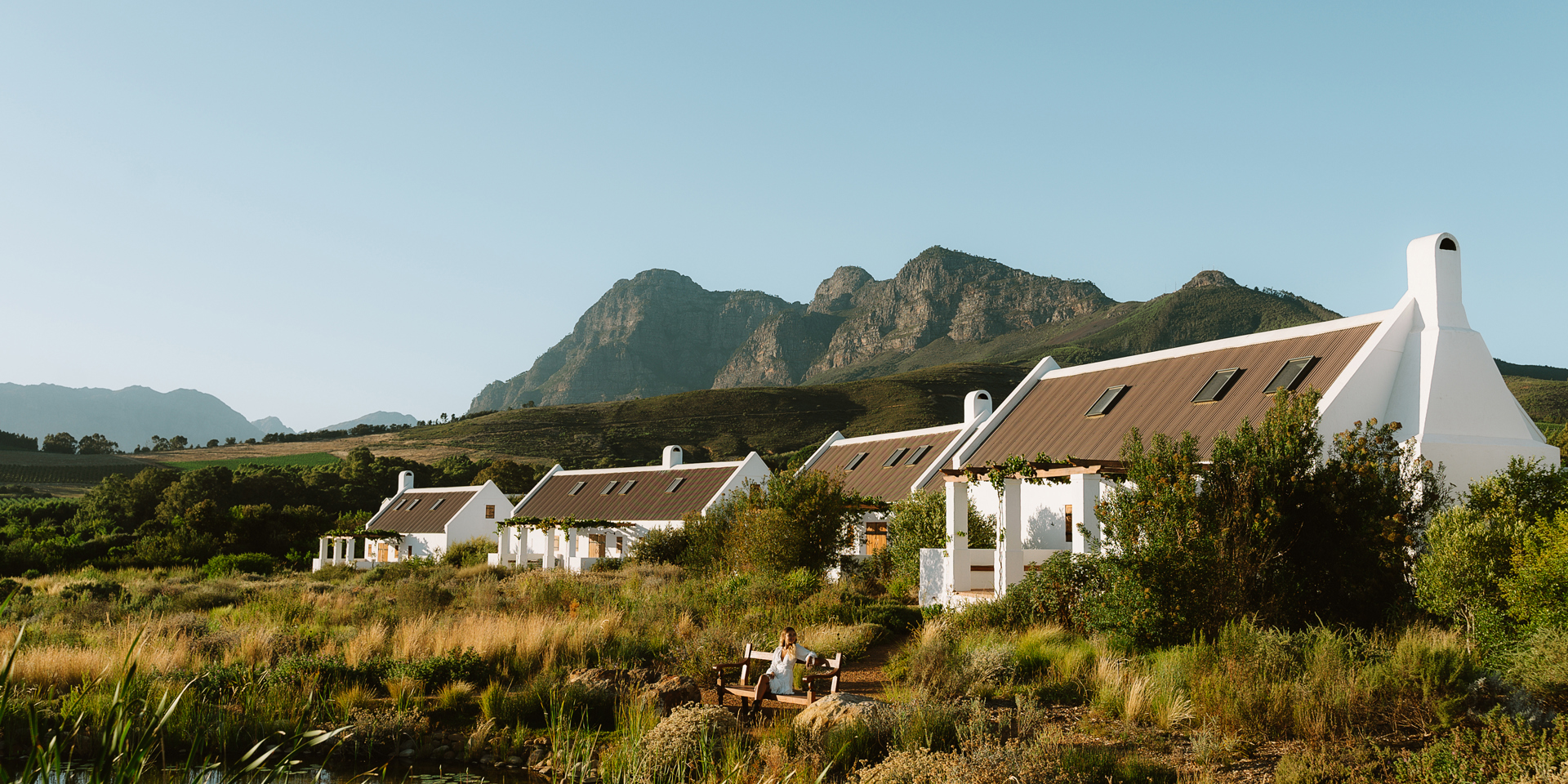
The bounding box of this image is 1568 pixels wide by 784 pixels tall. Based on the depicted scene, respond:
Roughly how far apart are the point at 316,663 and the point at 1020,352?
6568 inches

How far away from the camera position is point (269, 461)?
98250mm

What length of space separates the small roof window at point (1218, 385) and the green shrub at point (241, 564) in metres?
33.3

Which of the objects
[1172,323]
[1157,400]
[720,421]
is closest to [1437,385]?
[1157,400]

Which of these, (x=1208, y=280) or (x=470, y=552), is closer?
(x=470, y=552)

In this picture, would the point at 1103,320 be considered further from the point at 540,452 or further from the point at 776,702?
the point at 776,702

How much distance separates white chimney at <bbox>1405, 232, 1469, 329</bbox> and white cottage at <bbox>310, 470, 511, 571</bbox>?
136 feet

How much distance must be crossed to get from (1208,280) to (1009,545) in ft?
560

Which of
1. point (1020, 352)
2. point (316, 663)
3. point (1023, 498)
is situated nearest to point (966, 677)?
point (316, 663)

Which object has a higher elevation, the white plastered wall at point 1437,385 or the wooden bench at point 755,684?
the white plastered wall at point 1437,385

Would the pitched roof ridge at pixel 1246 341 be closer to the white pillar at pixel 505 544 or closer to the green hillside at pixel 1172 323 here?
the white pillar at pixel 505 544

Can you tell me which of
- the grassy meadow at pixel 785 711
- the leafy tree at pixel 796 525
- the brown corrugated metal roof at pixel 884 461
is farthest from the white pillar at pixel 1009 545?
the brown corrugated metal roof at pixel 884 461

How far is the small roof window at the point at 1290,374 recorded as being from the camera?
19.1 metres

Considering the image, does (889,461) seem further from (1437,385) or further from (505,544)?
(1437,385)

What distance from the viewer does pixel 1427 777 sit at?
8297 millimetres
